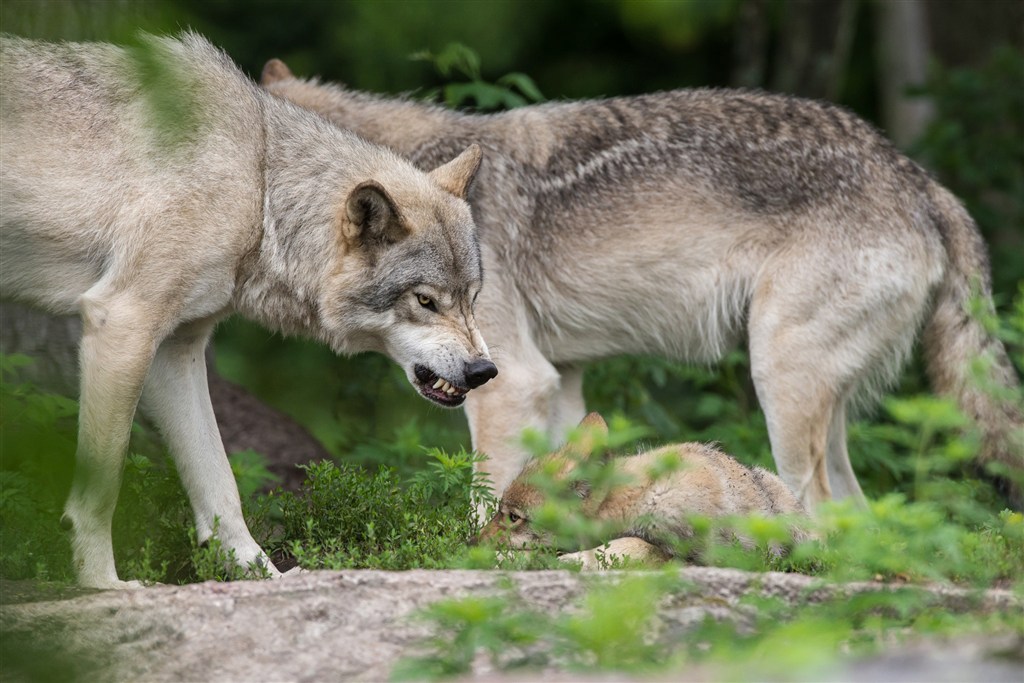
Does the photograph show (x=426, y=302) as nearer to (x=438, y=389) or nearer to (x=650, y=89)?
(x=438, y=389)

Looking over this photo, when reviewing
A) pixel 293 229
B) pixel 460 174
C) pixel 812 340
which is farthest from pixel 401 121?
pixel 812 340

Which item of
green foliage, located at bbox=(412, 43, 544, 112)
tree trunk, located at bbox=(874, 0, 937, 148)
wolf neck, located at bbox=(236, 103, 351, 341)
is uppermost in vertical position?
tree trunk, located at bbox=(874, 0, 937, 148)

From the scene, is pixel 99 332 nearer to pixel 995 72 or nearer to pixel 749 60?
pixel 995 72

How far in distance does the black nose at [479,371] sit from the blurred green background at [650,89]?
642mm

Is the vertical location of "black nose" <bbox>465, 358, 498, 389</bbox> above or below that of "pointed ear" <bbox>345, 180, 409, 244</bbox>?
below

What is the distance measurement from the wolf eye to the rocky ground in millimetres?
1416

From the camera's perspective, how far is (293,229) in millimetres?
4598

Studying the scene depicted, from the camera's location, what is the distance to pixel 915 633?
2947 mm

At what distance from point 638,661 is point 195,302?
94.1 inches

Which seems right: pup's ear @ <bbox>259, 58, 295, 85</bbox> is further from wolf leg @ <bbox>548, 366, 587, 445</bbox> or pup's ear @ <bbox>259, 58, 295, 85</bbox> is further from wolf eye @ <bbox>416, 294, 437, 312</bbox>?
wolf eye @ <bbox>416, 294, 437, 312</bbox>

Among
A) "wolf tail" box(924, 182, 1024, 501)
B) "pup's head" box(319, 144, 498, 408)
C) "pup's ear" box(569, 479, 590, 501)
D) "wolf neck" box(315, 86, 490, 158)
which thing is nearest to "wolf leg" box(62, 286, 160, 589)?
"pup's head" box(319, 144, 498, 408)

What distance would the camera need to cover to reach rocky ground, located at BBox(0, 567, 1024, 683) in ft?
9.89

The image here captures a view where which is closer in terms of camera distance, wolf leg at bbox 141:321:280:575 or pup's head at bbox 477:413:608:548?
pup's head at bbox 477:413:608:548

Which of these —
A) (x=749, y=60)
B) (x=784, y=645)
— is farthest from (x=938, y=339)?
(x=749, y=60)
